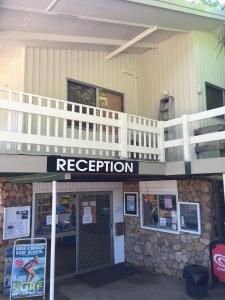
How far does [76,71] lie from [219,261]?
575cm

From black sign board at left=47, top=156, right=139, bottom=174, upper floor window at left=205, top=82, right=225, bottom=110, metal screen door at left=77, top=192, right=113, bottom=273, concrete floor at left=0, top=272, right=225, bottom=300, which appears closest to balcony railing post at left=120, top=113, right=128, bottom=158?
black sign board at left=47, top=156, right=139, bottom=174

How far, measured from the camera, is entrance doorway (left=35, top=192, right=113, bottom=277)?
7.54 m

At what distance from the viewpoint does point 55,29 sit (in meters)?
6.64

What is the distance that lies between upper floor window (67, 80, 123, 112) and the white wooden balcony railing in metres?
0.81

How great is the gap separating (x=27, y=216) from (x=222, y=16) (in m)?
7.08

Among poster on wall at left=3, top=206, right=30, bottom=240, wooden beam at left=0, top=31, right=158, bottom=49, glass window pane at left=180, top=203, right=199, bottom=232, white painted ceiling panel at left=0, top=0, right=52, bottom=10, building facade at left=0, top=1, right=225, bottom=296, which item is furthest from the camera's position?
glass window pane at left=180, top=203, right=199, bottom=232

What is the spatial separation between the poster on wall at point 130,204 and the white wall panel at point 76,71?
8.48 feet

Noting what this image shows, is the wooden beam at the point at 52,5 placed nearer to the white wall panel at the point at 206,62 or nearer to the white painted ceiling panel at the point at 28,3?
the white painted ceiling panel at the point at 28,3

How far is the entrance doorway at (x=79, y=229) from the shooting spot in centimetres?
754

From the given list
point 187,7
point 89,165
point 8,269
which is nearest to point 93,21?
point 187,7

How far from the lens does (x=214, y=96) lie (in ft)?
27.3

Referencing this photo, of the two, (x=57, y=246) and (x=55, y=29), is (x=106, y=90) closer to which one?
(x=55, y=29)

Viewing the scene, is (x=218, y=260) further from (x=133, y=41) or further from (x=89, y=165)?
(x=133, y=41)

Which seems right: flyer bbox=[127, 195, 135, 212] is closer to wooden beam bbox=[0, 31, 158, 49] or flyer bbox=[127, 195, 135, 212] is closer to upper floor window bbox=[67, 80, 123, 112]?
upper floor window bbox=[67, 80, 123, 112]
